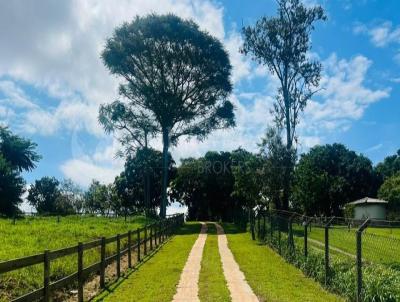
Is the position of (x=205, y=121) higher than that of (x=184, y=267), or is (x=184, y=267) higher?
(x=205, y=121)

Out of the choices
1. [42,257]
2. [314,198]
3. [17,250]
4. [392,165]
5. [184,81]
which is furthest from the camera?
[392,165]

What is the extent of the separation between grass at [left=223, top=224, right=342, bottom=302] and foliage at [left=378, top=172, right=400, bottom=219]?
1620 inches

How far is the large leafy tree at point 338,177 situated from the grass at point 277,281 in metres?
49.0

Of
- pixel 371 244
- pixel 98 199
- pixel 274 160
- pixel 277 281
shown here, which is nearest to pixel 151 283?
pixel 277 281

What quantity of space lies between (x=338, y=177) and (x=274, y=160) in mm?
47389

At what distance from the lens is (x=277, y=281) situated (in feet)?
50.6

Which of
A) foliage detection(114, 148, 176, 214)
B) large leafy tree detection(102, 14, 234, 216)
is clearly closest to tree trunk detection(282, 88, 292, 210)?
large leafy tree detection(102, 14, 234, 216)

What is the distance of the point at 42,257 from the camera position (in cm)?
1020

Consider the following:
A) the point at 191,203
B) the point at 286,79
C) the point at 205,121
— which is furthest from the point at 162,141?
the point at 191,203

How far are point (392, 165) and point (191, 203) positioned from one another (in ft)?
125

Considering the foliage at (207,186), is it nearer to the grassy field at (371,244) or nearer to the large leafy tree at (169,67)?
the large leafy tree at (169,67)

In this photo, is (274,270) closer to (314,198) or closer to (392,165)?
(314,198)

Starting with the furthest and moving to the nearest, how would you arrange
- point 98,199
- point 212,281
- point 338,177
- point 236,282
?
point 98,199 < point 338,177 < point 212,281 < point 236,282

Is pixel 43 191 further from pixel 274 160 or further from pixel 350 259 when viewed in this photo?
pixel 350 259
